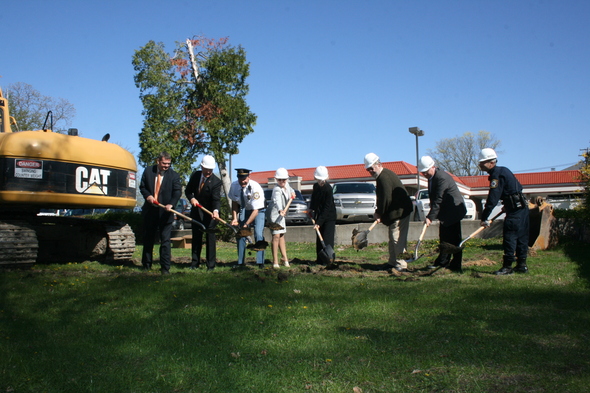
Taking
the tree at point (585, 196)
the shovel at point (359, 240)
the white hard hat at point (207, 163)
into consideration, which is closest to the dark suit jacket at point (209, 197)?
the white hard hat at point (207, 163)

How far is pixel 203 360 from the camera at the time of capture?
4.04 meters

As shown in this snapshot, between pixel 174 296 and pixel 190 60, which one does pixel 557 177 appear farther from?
pixel 174 296

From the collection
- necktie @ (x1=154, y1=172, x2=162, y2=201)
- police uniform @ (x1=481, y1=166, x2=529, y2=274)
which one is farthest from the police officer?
necktie @ (x1=154, y1=172, x2=162, y2=201)

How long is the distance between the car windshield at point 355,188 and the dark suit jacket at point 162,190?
11.7 m

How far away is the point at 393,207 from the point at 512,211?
180cm

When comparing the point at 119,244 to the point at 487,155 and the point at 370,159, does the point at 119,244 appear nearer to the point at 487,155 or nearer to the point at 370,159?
the point at 370,159

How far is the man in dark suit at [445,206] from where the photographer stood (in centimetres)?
871

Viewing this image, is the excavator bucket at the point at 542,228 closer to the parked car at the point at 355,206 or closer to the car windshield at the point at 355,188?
the parked car at the point at 355,206

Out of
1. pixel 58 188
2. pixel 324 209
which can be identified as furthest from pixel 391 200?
pixel 58 188

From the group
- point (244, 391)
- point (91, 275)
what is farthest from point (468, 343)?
point (91, 275)

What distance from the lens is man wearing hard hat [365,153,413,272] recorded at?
892 centimetres

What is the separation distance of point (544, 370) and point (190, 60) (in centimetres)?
1987

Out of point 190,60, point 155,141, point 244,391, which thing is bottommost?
point 244,391

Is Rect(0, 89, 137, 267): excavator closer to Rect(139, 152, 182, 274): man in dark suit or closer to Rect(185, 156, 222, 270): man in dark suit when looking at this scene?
Rect(139, 152, 182, 274): man in dark suit
